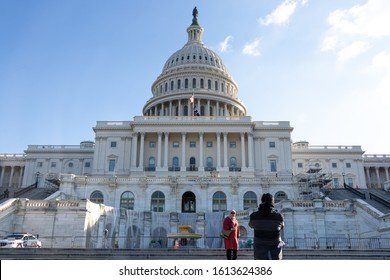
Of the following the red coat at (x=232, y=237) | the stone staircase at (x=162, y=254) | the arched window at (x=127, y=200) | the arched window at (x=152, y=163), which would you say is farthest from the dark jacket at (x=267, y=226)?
the arched window at (x=152, y=163)

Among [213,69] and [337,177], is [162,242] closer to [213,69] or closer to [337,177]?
[337,177]

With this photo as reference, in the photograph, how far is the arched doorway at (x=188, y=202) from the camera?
53188 millimetres

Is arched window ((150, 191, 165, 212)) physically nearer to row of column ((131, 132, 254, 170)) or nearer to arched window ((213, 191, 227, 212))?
arched window ((213, 191, 227, 212))

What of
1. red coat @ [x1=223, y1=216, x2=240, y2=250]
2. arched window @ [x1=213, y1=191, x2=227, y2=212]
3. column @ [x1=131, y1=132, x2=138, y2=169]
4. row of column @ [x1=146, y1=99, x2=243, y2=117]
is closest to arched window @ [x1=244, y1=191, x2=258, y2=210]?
arched window @ [x1=213, y1=191, x2=227, y2=212]

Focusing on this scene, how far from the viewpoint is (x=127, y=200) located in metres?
52.5

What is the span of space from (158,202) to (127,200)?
4.36 m

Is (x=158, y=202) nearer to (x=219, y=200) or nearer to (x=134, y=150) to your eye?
(x=219, y=200)

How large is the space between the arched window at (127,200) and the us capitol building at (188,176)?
138 millimetres

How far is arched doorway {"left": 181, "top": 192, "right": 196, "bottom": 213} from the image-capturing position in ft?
174

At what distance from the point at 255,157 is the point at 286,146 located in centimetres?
721

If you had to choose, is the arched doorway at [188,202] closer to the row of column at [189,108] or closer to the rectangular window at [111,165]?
the rectangular window at [111,165]

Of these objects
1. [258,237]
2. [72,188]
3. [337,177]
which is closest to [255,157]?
[337,177]

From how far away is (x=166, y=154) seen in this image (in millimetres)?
78875

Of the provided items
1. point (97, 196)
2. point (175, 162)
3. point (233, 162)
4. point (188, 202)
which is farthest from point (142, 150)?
point (188, 202)
